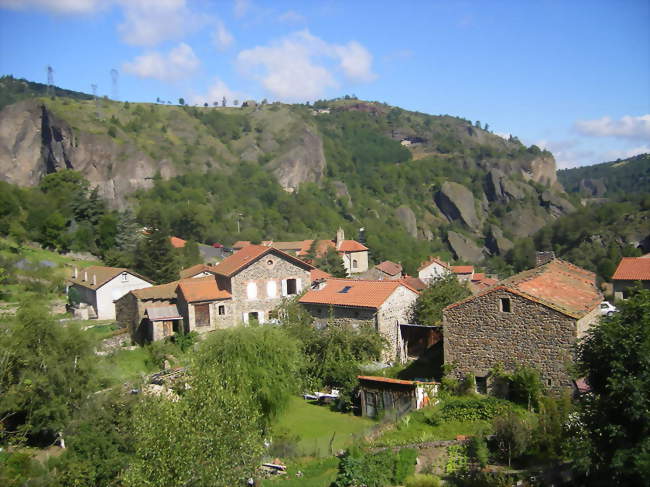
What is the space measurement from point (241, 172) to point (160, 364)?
93771 millimetres

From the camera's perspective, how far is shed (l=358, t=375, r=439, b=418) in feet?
61.7

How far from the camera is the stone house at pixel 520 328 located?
17938mm

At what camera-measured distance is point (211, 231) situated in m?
76.9

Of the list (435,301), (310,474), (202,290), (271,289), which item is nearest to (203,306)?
(202,290)

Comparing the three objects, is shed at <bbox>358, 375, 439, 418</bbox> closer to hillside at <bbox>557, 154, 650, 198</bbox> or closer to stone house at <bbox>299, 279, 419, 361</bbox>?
stone house at <bbox>299, 279, 419, 361</bbox>

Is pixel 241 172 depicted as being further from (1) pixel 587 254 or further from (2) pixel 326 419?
(2) pixel 326 419

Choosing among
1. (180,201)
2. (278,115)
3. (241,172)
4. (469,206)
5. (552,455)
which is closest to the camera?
(552,455)

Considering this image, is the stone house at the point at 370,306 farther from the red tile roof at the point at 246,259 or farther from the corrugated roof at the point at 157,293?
the corrugated roof at the point at 157,293

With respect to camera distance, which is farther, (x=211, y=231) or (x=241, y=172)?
(x=241, y=172)

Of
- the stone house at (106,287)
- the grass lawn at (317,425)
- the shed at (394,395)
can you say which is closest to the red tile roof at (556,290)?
the shed at (394,395)

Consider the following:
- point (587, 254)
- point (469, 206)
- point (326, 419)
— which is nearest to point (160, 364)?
point (326, 419)

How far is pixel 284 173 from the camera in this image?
121 metres

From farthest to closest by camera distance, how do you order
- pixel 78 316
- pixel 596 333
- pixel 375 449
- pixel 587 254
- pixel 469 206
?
pixel 469 206
pixel 587 254
pixel 78 316
pixel 375 449
pixel 596 333

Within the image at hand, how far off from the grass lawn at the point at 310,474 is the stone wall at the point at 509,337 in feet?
21.3
